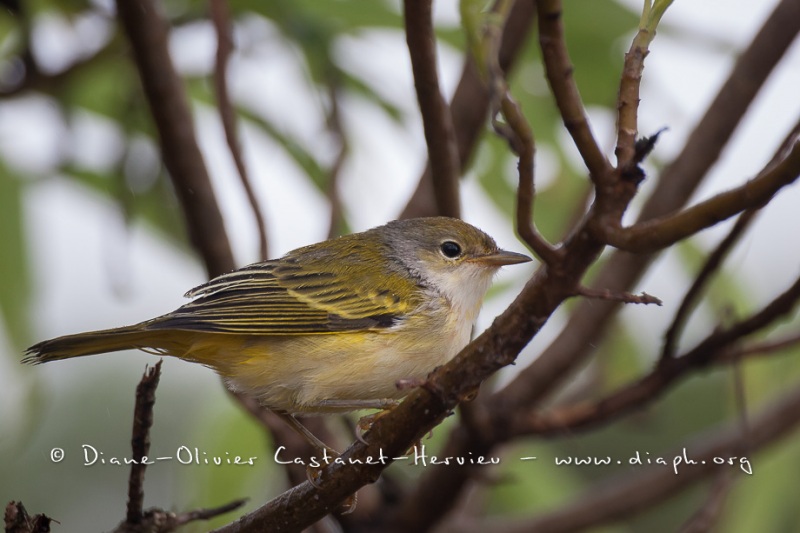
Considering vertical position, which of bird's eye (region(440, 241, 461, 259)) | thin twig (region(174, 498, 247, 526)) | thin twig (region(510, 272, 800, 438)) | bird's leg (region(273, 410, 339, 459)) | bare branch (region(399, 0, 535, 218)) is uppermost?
bare branch (region(399, 0, 535, 218))

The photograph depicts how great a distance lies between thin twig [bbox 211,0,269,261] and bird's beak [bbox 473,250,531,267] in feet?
2.56

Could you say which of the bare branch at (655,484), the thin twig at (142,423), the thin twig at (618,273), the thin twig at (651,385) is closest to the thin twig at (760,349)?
the thin twig at (651,385)

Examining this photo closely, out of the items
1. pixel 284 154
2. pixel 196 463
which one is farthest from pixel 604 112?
pixel 196 463

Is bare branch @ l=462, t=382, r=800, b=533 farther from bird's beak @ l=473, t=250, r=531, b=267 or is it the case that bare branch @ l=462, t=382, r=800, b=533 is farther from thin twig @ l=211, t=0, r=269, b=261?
thin twig @ l=211, t=0, r=269, b=261

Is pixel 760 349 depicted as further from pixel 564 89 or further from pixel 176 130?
pixel 176 130

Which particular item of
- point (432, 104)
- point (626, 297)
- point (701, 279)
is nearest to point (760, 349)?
point (701, 279)

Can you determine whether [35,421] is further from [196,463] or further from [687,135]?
[687,135]

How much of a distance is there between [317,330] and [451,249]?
2.41 feet

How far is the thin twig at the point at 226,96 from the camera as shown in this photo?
3014 mm

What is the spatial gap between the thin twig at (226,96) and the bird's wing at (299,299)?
0.28 m

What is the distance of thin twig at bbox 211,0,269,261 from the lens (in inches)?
119

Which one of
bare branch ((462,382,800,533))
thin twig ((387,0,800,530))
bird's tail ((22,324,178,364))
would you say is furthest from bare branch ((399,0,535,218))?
bare branch ((462,382,800,533))

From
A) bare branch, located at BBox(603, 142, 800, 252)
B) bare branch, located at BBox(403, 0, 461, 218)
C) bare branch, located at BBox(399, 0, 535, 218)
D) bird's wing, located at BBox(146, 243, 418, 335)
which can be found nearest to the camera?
bare branch, located at BBox(603, 142, 800, 252)

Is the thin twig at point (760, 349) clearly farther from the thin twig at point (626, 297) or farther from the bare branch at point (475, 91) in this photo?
the thin twig at point (626, 297)
